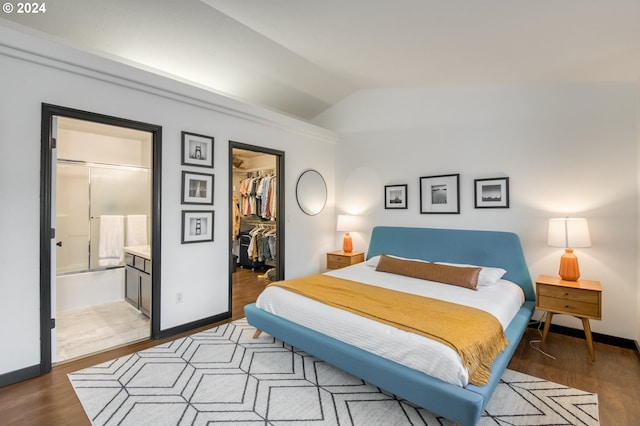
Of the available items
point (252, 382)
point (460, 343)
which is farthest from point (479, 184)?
point (252, 382)

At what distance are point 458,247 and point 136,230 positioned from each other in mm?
4515

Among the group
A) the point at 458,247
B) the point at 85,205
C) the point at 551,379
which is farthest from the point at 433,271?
the point at 85,205

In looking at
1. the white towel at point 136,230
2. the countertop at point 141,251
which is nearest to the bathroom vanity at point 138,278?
the countertop at point 141,251

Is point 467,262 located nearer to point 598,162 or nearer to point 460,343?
point 598,162

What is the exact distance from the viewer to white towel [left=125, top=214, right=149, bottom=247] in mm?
4383

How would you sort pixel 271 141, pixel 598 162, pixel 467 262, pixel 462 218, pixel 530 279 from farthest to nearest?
pixel 271 141 → pixel 462 218 → pixel 467 262 → pixel 530 279 → pixel 598 162

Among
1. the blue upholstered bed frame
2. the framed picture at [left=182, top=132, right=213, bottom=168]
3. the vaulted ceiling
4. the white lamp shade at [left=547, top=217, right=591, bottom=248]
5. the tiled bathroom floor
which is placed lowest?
the tiled bathroom floor

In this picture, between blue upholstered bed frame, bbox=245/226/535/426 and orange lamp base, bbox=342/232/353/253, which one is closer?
blue upholstered bed frame, bbox=245/226/535/426

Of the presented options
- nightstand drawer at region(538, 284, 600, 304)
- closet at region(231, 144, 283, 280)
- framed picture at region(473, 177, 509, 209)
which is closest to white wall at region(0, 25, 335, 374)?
closet at region(231, 144, 283, 280)

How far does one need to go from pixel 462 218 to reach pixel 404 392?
2552mm

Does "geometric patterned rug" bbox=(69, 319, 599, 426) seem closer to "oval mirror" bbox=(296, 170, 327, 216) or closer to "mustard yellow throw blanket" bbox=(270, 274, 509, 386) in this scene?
"mustard yellow throw blanket" bbox=(270, 274, 509, 386)

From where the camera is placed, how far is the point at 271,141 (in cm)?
405

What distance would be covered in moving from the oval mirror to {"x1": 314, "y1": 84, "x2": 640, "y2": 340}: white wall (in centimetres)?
84

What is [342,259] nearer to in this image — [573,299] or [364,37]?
[573,299]
